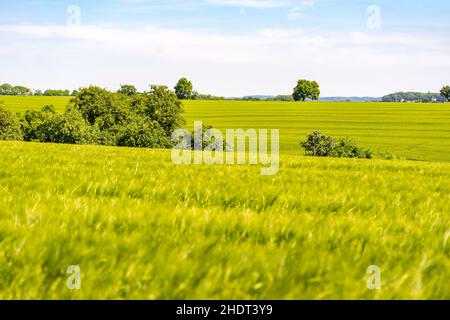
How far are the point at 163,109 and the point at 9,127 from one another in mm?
29206

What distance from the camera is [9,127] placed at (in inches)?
3206

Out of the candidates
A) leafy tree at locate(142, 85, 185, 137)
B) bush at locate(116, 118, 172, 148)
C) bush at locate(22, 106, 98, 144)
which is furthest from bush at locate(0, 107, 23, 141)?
leafy tree at locate(142, 85, 185, 137)

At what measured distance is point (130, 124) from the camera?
80.4 metres

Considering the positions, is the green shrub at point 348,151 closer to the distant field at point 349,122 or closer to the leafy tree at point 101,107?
the distant field at point 349,122

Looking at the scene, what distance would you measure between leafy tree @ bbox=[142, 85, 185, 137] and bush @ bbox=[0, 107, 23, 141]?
2472 cm

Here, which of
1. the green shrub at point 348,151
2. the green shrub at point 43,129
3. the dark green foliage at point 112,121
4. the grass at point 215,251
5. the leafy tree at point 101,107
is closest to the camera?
the grass at point 215,251

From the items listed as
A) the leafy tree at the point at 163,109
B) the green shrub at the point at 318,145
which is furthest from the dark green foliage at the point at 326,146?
the leafy tree at the point at 163,109

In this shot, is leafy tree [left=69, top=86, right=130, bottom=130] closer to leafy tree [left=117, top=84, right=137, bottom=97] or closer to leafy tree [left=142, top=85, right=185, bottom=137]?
leafy tree [left=142, top=85, right=185, bottom=137]

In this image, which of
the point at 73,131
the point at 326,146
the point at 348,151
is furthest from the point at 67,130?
the point at 348,151

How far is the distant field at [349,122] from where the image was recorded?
321ft

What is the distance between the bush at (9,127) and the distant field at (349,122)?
153ft

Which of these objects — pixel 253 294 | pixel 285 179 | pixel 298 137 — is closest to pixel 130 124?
pixel 298 137

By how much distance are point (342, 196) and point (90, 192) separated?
129 inches
